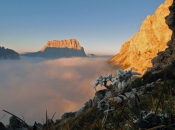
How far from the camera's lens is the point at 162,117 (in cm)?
195

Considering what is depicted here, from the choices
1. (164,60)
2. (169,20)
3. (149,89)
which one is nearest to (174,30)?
(169,20)

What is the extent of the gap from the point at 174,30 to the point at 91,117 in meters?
41.0

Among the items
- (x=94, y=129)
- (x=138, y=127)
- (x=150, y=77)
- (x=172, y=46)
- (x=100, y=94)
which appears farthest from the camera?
(x=172, y=46)

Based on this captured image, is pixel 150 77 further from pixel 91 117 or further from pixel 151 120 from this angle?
pixel 151 120

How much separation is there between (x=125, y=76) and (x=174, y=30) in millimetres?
63100

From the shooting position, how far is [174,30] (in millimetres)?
61500

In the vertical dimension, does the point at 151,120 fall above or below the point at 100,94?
above

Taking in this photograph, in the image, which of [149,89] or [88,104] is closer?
[149,89]

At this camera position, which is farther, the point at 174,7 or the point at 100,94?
the point at 174,7

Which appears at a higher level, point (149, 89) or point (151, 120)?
point (151, 120)

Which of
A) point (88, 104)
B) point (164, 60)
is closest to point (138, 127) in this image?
point (88, 104)

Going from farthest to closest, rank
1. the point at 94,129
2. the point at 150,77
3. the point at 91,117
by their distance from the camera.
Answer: the point at 150,77, the point at 91,117, the point at 94,129

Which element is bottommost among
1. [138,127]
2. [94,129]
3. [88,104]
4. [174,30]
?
[88,104]

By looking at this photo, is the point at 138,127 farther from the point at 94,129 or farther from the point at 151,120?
the point at 94,129
